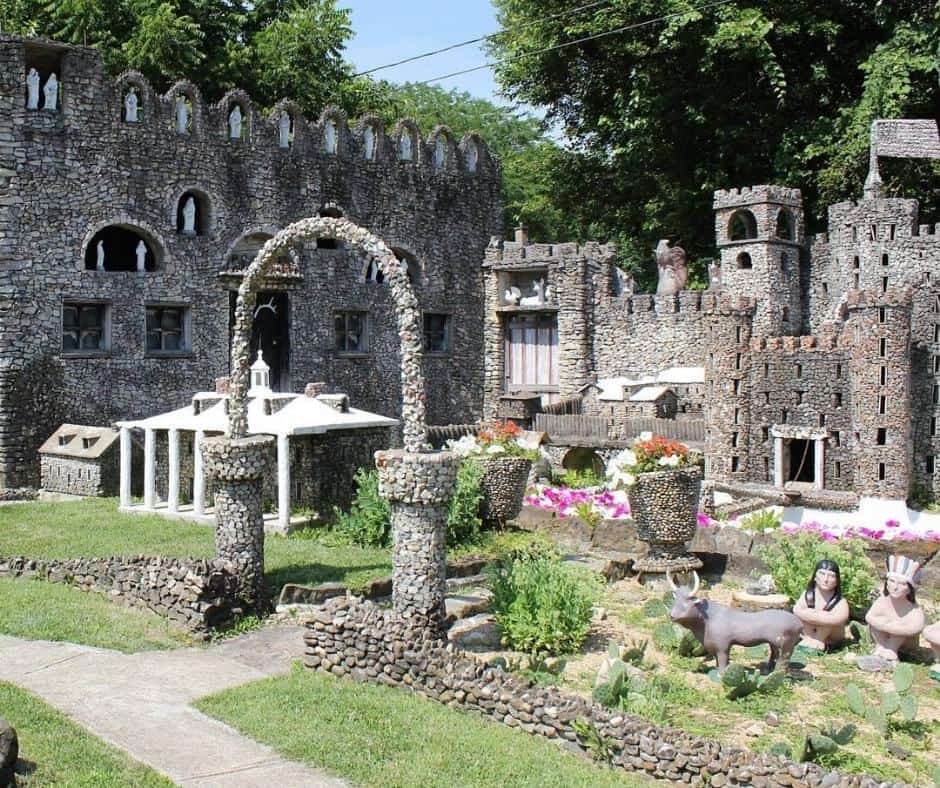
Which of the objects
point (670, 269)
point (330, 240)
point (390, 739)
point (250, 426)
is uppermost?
point (330, 240)

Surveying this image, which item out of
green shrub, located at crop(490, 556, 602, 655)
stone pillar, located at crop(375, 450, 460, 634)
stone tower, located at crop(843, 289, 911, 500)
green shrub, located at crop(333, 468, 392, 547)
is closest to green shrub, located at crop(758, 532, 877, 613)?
green shrub, located at crop(490, 556, 602, 655)

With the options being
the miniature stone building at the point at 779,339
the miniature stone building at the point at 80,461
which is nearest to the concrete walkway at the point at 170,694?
the miniature stone building at the point at 80,461

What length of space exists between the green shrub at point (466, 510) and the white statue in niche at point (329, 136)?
12380 millimetres

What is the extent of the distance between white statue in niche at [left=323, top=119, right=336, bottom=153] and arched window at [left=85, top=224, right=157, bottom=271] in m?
5.13

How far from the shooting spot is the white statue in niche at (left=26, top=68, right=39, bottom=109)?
2130cm

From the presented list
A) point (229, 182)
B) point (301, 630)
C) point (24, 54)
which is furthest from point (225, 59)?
point (301, 630)

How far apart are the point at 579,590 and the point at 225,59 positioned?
85.3 feet

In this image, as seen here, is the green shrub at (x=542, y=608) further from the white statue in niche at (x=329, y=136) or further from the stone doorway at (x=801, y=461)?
the white statue in niche at (x=329, y=136)

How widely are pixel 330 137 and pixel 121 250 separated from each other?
571 cm

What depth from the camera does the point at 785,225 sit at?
88.6ft

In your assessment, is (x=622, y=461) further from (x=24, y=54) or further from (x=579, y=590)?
(x=24, y=54)

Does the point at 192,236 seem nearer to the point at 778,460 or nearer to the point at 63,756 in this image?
the point at 778,460

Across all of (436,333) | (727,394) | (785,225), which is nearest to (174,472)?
(727,394)

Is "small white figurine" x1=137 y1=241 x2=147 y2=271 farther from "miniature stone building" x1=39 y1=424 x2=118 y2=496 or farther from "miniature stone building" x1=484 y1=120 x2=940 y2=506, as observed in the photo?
"miniature stone building" x1=484 y1=120 x2=940 y2=506
